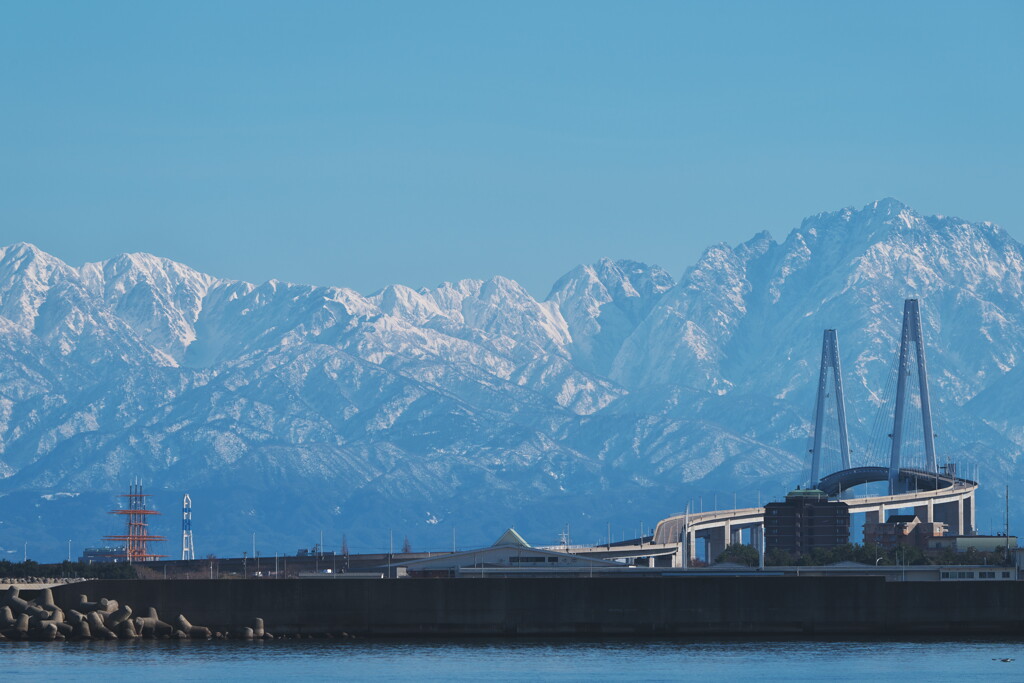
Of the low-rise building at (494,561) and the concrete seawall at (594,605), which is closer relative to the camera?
the concrete seawall at (594,605)

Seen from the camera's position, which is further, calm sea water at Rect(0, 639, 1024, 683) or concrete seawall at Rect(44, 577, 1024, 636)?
concrete seawall at Rect(44, 577, 1024, 636)

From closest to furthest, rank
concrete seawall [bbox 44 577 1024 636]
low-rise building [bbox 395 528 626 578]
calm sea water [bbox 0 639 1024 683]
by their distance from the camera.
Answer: calm sea water [bbox 0 639 1024 683], concrete seawall [bbox 44 577 1024 636], low-rise building [bbox 395 528 626 578]

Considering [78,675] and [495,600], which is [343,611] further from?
[78,675]

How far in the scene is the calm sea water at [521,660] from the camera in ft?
333

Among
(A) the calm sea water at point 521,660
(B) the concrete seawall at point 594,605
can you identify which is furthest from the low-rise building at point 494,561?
(A) the calm sea water at point 521,660

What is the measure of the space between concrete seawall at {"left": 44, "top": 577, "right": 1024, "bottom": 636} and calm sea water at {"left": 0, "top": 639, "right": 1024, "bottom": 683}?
2079mm

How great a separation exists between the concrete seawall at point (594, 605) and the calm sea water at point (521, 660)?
2.08m

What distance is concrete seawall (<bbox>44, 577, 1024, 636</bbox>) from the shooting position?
391 ft

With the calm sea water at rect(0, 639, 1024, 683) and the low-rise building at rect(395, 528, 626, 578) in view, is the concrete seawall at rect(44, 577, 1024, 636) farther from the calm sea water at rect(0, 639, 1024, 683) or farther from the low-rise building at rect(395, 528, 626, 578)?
the low-rise building at rect(395, 528, 626, 578)

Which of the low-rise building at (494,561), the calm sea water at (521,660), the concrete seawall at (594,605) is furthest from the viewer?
the low-rise building at (494,561)

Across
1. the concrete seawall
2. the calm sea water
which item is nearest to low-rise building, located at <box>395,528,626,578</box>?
the concrete seawall

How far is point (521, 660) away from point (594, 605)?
12616 mm

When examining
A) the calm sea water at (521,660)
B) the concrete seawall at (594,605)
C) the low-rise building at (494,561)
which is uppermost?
the low-rise building at (494,561)

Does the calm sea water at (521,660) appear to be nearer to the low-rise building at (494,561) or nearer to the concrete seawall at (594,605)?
the concrete seawall at (594,605)
